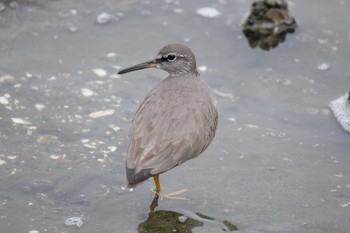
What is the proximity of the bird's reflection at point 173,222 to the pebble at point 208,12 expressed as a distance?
3241 millimetres

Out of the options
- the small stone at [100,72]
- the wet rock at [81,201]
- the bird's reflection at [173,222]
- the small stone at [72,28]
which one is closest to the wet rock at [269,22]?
the small stone at [100,72]

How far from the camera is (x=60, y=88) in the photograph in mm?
6316

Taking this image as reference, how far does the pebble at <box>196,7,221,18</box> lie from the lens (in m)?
7.61

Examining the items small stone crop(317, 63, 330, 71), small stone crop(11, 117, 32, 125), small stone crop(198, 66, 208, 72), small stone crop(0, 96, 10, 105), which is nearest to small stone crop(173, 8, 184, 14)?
small stone crop(198, 66, 208, 72)

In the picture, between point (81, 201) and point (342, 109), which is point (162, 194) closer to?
point (81, 201)

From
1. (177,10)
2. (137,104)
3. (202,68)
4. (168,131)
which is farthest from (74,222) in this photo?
(177,10)

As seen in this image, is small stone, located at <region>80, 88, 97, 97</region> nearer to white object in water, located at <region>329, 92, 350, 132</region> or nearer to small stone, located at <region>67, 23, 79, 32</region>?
small stone, located at <region>67, 23, 79, 32</region>

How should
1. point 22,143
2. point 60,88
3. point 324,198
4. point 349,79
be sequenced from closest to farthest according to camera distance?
point 324,198 → point 22,143 → point 60,88 → point 349,79

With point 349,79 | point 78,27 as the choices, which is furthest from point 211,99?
point 78,27

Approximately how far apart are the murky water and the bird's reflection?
0.01 meters

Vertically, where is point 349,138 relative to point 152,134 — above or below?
below

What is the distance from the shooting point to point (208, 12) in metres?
7.65

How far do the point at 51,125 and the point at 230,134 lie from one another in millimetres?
1563

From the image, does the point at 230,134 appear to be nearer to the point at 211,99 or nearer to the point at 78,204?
the point at 211,99
